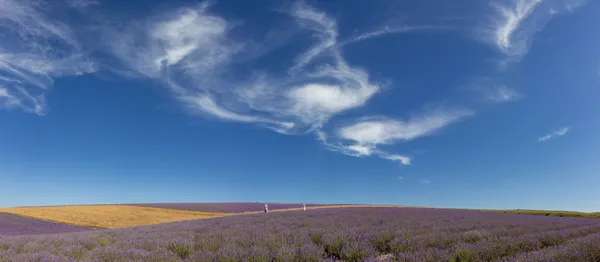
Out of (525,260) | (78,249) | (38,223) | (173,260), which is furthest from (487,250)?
(38,223)

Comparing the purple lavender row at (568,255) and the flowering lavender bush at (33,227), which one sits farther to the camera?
the flowering lavender bush at (33,227)

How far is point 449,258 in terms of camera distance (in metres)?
3.47

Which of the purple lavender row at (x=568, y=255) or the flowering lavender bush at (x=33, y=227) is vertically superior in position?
the purple lavender row at (x=568, y=255)

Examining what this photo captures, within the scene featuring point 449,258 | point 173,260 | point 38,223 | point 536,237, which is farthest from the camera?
point 38,223

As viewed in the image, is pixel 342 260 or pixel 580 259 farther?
pixel 342 260

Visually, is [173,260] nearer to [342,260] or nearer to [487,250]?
[342,260]

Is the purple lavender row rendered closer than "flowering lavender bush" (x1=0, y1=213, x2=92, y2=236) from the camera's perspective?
Yes

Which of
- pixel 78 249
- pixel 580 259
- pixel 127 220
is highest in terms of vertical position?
pixel 580 259

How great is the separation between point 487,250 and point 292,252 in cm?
252

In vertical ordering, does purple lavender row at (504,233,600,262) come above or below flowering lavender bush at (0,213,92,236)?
above

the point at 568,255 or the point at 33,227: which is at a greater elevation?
the point at 568,255

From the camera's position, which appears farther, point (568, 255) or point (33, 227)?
point (33, 227)

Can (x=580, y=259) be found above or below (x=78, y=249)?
above

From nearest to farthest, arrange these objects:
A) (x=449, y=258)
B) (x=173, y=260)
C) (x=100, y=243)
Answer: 1. (x=449, y=258)
2. (x=173, y=260)
3. (x=100, y=243)
